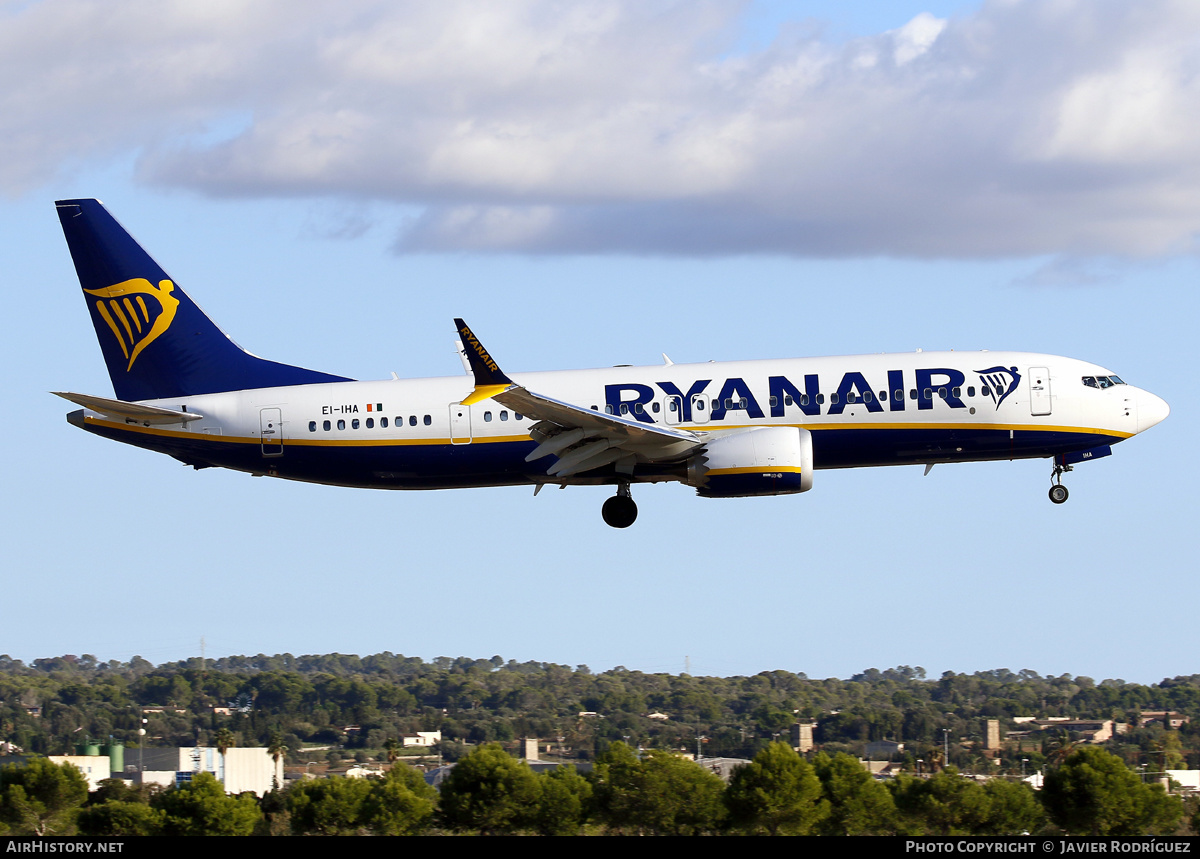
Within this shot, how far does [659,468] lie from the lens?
48125 mm

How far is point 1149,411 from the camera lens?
49.0 meters

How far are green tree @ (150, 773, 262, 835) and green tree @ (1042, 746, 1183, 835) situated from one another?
99.8 feet

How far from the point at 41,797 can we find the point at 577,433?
30.6m

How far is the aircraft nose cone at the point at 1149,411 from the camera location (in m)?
48.9

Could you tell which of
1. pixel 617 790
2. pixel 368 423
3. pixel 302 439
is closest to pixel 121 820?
pixel 302 439

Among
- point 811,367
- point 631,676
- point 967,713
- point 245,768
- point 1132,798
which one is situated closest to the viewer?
point 811,367

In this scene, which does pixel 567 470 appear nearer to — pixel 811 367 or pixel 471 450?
pixel 471 450

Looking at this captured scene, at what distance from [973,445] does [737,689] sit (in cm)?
12850

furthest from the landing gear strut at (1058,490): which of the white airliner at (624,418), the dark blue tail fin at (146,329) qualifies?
the dark blue tail fin at (146,329)

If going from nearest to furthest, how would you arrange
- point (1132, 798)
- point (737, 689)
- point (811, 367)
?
1. point (811, 367)
2. point (1132, 798)
3. point (737, 689)

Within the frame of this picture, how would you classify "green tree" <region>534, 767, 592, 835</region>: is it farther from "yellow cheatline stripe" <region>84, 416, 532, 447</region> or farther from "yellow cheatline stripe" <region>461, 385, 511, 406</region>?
"yellow cheatline stripe" <region>461, 385, 511, 406</region>

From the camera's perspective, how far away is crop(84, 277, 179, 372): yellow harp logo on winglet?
52.0 meters

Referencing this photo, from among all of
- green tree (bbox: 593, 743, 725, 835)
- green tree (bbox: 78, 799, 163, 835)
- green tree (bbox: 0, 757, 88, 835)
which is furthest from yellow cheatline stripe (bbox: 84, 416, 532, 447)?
green tree (bbox: 0, 757, 88, 835)

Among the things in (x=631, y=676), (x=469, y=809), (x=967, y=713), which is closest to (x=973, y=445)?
(x=469, y=809)
